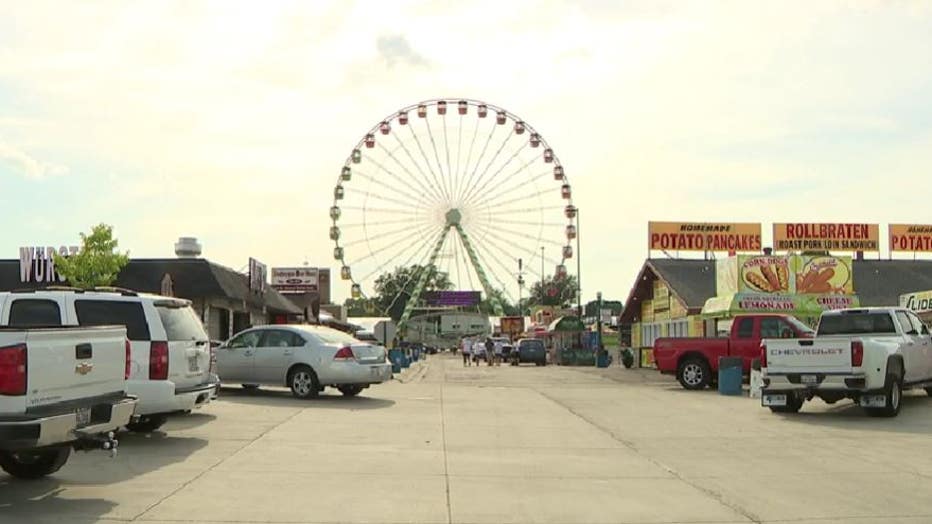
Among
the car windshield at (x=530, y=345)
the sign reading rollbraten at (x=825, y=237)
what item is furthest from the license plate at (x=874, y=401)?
the car windshield at (x=530, y=345)

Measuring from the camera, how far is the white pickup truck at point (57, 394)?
7301 mm

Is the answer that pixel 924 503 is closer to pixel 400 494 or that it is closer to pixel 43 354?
pixel 400 494

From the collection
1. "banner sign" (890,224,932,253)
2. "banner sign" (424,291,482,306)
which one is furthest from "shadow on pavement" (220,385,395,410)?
"banner sign" (424,291,482,306)

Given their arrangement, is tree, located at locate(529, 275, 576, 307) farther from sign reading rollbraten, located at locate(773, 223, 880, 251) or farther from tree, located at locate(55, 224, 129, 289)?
tree, located at locate(55, 224, 129, 289)

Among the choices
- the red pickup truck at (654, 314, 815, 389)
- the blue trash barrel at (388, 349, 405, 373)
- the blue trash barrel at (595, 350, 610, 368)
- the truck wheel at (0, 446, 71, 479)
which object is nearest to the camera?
the truck wheel at (0, 446, 71, 479)

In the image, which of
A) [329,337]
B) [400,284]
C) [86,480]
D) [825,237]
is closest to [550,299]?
[400,284]

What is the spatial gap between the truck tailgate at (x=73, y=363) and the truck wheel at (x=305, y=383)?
9.95 metres

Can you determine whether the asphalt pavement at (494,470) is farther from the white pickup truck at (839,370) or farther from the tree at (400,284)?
the tree at (400,284)

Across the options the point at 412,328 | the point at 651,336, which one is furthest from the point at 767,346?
the point at 412,328

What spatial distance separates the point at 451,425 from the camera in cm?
1467

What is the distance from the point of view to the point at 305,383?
1891 centimetres

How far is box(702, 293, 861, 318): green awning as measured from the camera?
28641 millimetres

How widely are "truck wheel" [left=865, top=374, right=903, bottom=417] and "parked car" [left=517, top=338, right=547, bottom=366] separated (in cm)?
3458

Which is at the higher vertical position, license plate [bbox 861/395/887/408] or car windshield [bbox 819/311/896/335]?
Result: car windshield [bbox 819/311/896/335]
